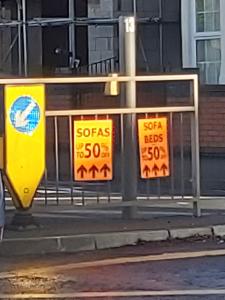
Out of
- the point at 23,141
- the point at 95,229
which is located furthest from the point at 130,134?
the point at 23,141

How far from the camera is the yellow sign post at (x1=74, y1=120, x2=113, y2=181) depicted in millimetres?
11742

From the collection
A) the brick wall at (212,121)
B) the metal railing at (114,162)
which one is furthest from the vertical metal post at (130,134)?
the brick wall at (212,121)

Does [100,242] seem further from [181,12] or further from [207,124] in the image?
[181,12]

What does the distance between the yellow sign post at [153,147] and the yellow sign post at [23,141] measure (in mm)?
1247

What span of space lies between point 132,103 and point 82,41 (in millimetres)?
14101

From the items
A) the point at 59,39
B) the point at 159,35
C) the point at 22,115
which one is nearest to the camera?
the point at 22,115

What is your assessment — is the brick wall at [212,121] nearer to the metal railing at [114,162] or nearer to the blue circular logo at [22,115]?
the metal railing at [114,162]

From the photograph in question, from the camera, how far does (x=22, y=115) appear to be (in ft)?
37.2

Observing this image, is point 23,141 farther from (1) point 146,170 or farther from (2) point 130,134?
(1) point 146,170

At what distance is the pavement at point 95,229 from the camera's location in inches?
430

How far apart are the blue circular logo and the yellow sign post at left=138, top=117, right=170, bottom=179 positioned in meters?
1.36

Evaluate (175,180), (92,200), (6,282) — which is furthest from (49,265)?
(175,180)

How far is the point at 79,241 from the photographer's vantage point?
36.2 ft

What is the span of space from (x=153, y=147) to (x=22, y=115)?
166cm
